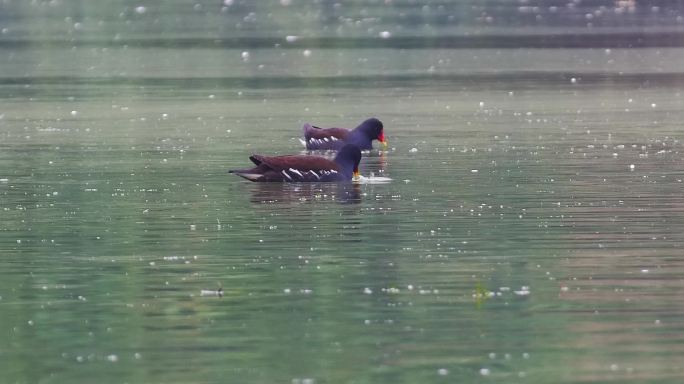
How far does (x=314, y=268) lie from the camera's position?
1295 centimetres

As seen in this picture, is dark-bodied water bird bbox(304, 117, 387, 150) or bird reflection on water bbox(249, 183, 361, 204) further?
dark-bodied water bird bbox(304, 117, 387, 150)

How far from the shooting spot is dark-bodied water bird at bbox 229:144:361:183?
19016 mm

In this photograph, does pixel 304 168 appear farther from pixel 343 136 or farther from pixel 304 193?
pixel 343 136

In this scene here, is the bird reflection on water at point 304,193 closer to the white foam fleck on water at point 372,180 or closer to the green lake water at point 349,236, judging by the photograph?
the green lake water at point 349,236

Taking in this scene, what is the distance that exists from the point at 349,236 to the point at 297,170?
14.5 feet

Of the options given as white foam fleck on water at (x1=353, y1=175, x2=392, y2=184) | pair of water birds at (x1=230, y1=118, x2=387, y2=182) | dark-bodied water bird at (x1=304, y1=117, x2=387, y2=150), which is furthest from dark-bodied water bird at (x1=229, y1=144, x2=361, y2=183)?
dark-bodied water bird at (x1=304, y1=117, x2=387, y2=150)

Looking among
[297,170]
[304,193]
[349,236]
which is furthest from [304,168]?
[349,236]

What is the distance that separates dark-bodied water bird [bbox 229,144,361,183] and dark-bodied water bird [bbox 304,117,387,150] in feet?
13.2

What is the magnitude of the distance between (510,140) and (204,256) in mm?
10647

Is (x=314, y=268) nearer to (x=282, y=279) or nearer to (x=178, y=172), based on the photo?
(x=282, y=279)

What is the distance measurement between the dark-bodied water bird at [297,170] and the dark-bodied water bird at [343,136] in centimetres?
402

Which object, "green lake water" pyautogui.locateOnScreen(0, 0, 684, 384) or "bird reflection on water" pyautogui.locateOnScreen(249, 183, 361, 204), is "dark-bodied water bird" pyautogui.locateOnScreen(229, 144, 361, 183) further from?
"green lake water" pyautogui.locateOnScreen(0, 0, 684, 384)

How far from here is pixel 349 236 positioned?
577 inches

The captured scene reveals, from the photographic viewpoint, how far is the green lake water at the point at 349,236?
10.0 m
